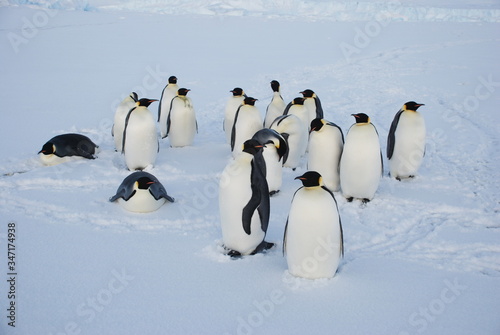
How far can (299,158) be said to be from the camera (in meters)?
5.16

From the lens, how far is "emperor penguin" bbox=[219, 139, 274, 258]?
3053 millimetres

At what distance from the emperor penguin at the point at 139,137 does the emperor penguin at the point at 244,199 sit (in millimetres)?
2011

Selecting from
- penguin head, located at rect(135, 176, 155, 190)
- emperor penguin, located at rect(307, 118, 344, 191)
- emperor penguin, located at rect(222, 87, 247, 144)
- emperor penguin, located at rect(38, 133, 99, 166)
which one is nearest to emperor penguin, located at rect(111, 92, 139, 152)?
emperor penguin, located at rect(38, 133, 99, 166)

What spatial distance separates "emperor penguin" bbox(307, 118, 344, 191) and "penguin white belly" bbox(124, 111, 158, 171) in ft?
5.63

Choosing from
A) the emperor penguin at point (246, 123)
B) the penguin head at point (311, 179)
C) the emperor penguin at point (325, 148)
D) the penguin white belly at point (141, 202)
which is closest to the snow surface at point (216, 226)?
the penguin white belly at point (141, 202)

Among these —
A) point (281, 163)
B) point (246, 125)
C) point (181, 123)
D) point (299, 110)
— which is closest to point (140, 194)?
point (281, 163)

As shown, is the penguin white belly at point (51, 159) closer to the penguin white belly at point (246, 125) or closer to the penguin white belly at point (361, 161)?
the penguin white belly at point (246, 125)

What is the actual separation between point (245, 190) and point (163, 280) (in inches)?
30.4

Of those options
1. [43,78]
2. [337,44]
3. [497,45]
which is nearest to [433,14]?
[497,45]

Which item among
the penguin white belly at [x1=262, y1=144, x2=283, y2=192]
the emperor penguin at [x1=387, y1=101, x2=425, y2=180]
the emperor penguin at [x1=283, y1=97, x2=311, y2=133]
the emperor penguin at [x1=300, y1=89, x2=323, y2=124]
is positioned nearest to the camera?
the penguin white belly at [x1=262, y1=144, x2=283, y2=192]

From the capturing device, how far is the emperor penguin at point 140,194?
3.85 metres

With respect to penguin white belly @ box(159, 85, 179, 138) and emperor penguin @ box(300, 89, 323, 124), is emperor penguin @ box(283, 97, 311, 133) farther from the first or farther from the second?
penguin white belly @ box(159, 85, 179, 138)

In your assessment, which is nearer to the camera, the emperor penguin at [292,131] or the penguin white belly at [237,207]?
the penguin white belly at [237,207]

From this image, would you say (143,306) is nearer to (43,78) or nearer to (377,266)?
(377,266)
